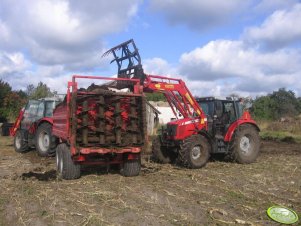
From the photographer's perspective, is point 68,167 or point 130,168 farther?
point 130,168

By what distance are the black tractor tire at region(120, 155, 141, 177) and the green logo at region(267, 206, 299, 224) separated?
3758 millimetres

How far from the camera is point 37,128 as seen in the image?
14367mm

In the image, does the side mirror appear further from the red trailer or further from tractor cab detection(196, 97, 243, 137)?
the red trailer

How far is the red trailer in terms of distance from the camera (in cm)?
905

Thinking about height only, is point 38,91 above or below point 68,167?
above

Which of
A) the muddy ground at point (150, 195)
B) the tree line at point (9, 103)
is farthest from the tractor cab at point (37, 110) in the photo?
the tree line at point (9, 103)

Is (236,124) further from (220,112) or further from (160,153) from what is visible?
(160,153)

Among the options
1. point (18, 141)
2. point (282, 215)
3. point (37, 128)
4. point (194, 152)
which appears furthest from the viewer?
point (18, 141)

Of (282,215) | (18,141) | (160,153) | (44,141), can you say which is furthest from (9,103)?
(282,215)

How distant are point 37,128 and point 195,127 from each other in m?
5.73

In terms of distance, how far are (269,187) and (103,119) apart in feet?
13.0

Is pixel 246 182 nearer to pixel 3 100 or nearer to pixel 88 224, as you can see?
pixel 88 224

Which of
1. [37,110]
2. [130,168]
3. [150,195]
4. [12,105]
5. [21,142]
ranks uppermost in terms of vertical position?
[12,105]

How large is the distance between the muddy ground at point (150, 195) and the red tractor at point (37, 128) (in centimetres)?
199
